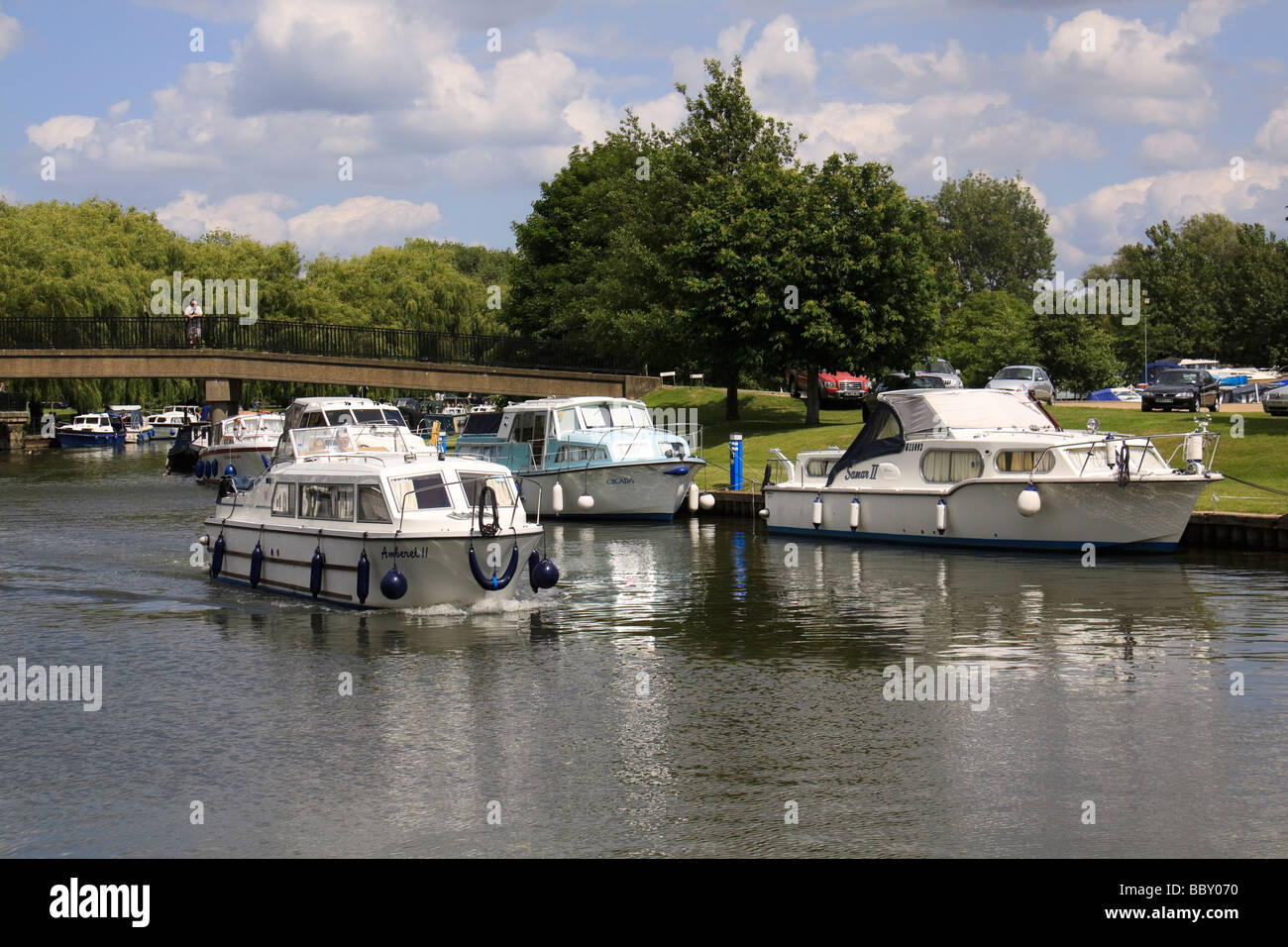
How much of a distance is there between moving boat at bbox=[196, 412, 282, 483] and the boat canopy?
28.7 m

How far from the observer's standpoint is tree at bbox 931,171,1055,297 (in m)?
151

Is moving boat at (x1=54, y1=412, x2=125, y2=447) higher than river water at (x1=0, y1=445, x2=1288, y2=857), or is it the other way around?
moving boat at (x1=54, y1=412, x2=125, y2=447)

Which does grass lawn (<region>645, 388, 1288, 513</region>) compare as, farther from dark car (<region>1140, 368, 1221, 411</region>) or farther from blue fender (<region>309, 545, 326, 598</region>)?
blue fender (<region>309, 545, 326, 598</region>)

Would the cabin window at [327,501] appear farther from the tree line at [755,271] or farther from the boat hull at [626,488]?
the tree line at [755,271]

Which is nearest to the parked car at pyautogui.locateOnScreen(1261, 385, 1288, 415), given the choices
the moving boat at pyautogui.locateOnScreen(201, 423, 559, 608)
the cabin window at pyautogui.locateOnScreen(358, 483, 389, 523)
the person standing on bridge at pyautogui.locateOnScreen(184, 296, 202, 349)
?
the moving boat at pyautogui.locateOnScreen(201, 423, 559, 608)

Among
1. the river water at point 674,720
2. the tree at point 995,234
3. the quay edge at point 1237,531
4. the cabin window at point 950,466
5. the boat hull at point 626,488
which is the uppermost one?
the tree at point 995,234

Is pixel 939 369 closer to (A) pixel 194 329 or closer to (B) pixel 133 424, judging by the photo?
(A) pixel 194 329

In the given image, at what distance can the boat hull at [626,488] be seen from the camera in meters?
41.0

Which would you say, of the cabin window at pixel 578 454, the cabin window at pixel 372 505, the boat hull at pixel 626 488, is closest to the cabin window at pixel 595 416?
the cabin window at pixel 578 454

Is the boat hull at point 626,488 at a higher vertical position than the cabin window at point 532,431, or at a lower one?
lower

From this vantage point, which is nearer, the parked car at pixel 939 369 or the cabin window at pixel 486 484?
the cabin window at pixel 486 484

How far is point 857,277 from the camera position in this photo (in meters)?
54.4

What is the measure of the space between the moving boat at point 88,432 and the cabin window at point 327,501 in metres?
68.1

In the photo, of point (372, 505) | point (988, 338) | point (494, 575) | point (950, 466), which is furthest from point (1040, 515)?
point (988, 338)
